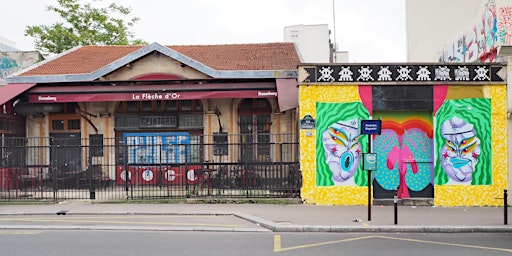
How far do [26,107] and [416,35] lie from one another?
67.8ft

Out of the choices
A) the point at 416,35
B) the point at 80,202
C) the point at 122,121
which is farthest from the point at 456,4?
the point at 80,202

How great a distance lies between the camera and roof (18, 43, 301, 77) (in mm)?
20547

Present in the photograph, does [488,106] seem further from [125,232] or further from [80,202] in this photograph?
[80,202]

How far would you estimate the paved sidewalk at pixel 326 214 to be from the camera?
1151cm

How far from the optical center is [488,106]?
1502 centimetres

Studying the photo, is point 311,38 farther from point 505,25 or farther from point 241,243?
point 241,243

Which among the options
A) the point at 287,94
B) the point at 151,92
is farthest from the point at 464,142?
the point at 151,92

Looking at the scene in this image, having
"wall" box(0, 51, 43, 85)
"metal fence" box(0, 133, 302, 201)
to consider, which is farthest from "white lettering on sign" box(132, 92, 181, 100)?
"wall" box(0, 51, 43, 85)

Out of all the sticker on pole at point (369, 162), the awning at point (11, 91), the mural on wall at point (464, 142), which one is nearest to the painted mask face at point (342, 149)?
the mural on wall at point (464, 142)

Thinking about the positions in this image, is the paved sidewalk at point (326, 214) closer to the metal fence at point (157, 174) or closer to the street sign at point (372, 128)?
the metal fence at point (157, 174)

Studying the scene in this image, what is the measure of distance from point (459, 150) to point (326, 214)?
476 cm

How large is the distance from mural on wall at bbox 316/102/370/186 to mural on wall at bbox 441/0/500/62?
4.72 m

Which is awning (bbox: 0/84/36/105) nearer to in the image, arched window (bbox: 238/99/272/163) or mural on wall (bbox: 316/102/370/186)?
arched window (bbox: 238/99/272/163)

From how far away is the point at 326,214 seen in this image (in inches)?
527
